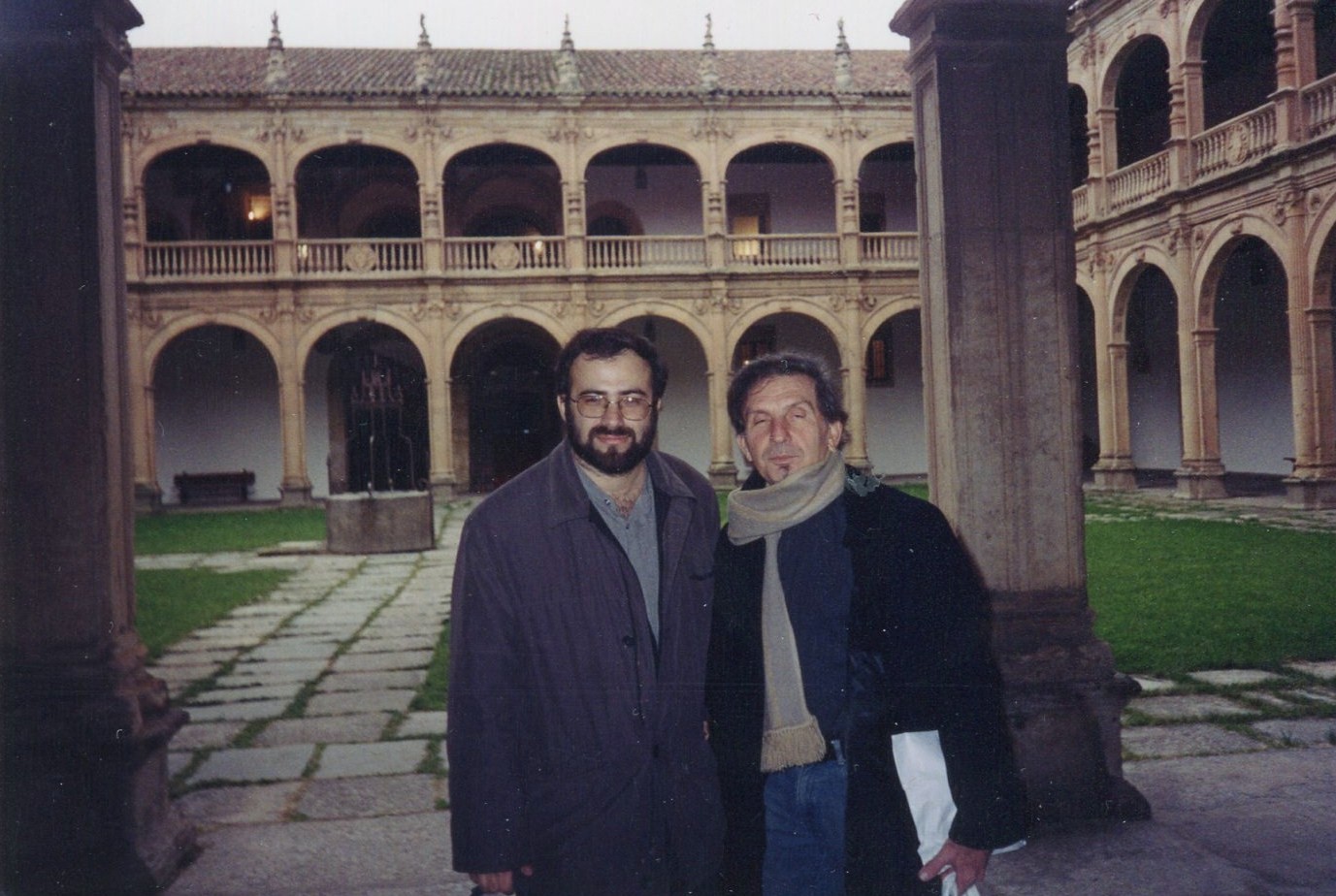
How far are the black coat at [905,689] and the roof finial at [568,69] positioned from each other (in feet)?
65.5

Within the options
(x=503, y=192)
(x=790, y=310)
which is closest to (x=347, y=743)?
(x=790, y=310)

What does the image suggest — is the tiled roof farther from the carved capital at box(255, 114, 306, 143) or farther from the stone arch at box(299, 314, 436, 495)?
the stone arch at box(299, 314, 436, 495)

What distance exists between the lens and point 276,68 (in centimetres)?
2014

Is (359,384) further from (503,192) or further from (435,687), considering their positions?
(435,687)

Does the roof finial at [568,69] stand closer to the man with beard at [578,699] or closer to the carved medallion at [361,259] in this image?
the carved medallion at [361,259]

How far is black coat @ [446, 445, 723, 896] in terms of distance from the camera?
2.13 meters

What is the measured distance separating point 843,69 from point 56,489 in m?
20.8

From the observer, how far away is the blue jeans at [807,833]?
214 centimetres

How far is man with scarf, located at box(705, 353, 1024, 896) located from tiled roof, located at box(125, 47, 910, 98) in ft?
65.4

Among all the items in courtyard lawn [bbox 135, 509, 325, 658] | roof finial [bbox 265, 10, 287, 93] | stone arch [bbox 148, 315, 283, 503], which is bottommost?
courtyard lawn [bbox 135, 509, 325, 658]

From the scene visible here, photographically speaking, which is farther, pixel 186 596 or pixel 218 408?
pixel 218 408

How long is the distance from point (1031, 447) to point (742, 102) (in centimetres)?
1921

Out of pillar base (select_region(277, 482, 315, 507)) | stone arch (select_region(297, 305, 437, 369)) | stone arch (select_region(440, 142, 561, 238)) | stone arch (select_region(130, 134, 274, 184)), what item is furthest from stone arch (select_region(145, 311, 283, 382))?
stone arch (select_region(440, 142, 561, 238))

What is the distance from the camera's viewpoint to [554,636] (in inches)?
85.9
